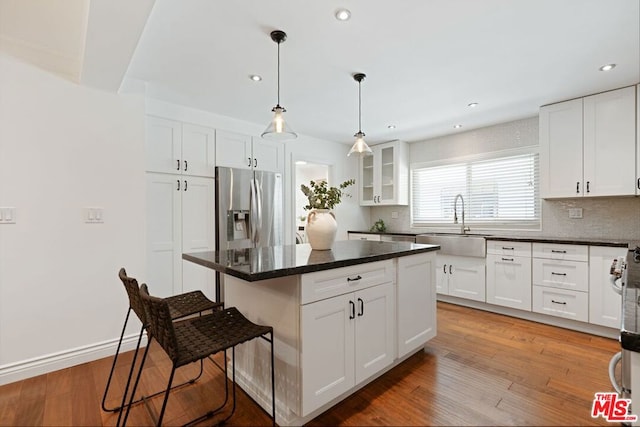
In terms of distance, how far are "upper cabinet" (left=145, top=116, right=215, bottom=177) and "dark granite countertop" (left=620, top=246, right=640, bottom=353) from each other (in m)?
3.59

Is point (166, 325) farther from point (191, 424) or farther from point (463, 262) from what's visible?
point (463, 262)

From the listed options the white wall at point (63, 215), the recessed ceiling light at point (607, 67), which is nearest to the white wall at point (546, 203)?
the recessed ceiling light at point (607, 67)

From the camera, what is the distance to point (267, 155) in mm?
4195

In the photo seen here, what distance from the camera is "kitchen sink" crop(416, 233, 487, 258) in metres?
3.66

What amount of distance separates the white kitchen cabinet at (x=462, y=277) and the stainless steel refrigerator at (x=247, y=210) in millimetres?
2226

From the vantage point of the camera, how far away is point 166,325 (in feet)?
4.05

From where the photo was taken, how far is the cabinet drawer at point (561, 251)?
3.01 metres

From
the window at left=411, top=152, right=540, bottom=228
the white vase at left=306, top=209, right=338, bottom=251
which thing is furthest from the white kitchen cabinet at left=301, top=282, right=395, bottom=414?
the window at left=411, top=152, right=540, bottom=228

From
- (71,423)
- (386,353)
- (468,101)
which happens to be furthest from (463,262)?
(71,423)

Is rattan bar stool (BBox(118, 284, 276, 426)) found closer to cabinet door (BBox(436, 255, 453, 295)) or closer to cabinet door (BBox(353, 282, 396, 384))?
cabinet door (BBox(353, 282, 396, 384))

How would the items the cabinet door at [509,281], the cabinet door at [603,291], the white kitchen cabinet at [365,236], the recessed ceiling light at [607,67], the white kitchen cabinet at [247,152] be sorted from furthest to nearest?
the white kitchen cabinet at [365,236] → the white kitchen cabinet at [247,152] → the cabinet door at [509,281] → the cabinet door at [603,291] → the recessed ceiling light at [607,67]

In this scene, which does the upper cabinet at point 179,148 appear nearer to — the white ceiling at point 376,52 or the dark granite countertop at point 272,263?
the white ceiling at point 376,52

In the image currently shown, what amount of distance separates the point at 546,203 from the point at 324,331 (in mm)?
3457

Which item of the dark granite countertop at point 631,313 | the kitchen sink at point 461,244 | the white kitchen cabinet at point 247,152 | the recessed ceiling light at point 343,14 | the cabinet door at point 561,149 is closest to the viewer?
the dark granite countertop at point 631,313
